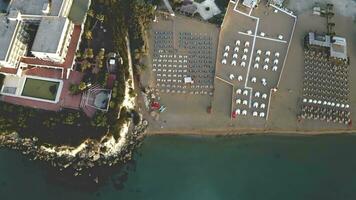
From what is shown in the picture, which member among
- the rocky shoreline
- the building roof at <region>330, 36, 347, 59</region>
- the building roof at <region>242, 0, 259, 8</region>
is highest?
the building roof at <region>242, 0, 259, 8</region>

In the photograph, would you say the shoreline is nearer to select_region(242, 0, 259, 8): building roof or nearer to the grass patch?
the grass patch

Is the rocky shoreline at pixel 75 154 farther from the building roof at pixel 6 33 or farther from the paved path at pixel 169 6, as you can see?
the paved path at pixel 169 6

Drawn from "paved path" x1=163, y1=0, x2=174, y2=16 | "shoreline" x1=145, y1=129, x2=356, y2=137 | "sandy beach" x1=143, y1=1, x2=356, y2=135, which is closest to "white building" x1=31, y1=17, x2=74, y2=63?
"sandy beach" x1=143, y1=1, x2=356, y2=135

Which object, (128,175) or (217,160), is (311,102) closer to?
(217,160)

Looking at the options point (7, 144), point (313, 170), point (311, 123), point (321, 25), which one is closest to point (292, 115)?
point (311, 123)

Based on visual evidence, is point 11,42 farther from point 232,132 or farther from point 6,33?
point 232,132

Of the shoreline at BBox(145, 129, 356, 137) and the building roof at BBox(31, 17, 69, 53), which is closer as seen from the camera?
the building roof at BBox(31, 17, 69, 53)

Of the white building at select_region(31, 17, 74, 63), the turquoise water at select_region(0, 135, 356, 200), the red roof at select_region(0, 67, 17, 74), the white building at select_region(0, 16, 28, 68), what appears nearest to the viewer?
the turquoise water at select_region(0, 135, 356, 200)

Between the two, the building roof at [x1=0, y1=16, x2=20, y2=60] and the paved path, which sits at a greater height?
the paved path
